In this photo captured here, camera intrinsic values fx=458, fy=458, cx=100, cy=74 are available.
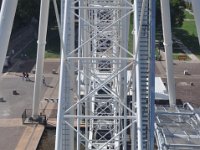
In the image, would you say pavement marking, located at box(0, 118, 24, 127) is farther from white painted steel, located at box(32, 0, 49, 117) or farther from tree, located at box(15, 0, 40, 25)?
tree, located at box(15, 0, 40, 25)

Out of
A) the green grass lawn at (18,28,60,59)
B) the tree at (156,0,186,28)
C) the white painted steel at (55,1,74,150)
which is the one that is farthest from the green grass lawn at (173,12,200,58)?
the white painted steel at (55,1,74,150)

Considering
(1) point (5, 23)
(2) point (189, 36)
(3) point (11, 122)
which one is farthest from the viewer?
(2) point (189, 36)

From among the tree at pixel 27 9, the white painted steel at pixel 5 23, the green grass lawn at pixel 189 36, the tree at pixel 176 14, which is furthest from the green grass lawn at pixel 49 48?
the white painted steel at pixel 5 23

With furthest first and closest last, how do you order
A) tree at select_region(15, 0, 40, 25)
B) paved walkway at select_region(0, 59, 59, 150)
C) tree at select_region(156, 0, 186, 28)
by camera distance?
tree at select_region(156, 0, 186, 28)
tree at select_region(15, 0, 40, 25)
paved walkway at select_region(0, 59, 59, 150)

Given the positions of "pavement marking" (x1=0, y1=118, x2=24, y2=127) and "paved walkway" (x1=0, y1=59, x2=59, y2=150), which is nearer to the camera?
"paved walkway" (x1=0, y1=59, x2=59, y2=150)

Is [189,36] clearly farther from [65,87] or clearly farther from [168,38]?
[65,87]

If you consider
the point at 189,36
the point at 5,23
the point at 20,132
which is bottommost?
the point at 20,132

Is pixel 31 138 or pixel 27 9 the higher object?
pixel 27 9

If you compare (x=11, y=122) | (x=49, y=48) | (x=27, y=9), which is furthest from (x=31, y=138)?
(x=27, y=9)

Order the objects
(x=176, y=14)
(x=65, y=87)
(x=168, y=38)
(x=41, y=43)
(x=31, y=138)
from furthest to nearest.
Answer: (x=176, y=14) → (x=31, y=138) → (x=41, y=43) → (x=168, y=38) → (x=65, y=87)

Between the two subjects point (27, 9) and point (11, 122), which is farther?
point (27, 9)

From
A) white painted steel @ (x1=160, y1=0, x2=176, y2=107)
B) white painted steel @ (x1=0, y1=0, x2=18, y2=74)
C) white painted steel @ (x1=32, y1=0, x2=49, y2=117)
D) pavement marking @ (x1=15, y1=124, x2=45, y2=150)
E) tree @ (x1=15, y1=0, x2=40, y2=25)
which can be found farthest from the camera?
tree @ (x1=15, y1=0, x2=40, y2=25)

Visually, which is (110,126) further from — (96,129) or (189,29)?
(189,29)

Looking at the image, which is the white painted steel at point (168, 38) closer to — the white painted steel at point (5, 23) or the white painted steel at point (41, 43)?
the white painted steel at point (41, 43)
